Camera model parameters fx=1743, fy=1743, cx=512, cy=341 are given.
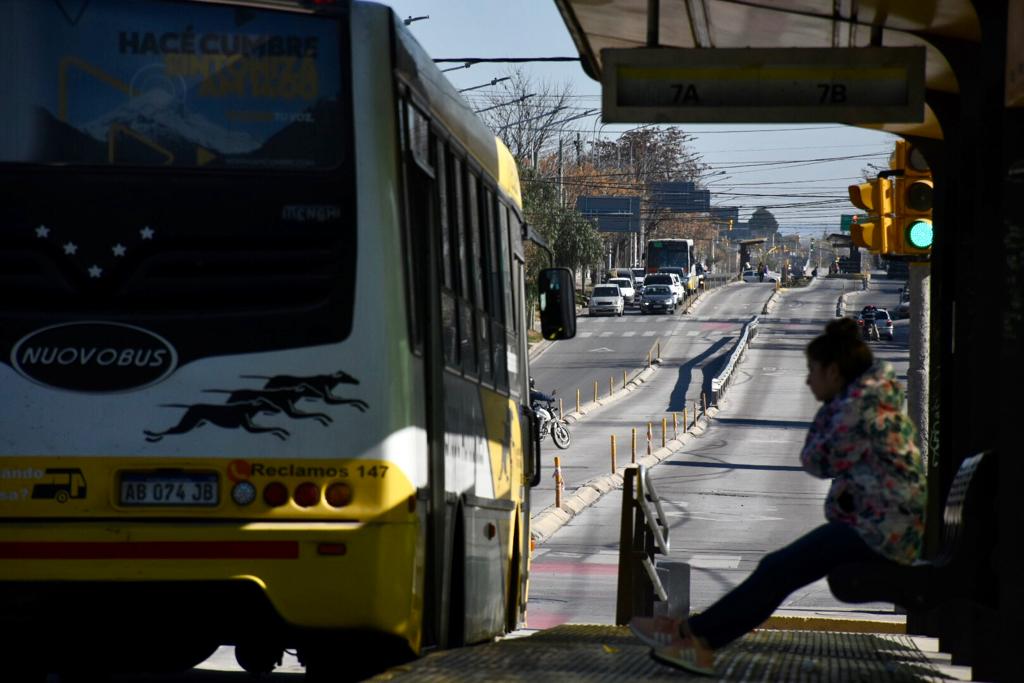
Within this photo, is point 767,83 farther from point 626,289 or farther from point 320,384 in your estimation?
point 626,289

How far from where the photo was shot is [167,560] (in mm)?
7156

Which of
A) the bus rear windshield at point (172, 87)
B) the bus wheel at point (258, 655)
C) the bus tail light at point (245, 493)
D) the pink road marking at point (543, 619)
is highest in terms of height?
the bus rear windshield at point (172, 87)

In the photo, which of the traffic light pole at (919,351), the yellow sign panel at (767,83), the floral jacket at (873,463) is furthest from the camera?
the traffic light pole at (919,351)

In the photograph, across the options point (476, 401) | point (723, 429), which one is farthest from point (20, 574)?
point (723, 429)

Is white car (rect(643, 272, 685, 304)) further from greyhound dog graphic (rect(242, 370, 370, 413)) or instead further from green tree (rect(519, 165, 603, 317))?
greyhound dog graphic (rect(242, 370, 370, 413))

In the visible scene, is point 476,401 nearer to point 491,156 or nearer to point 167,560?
point 491,156

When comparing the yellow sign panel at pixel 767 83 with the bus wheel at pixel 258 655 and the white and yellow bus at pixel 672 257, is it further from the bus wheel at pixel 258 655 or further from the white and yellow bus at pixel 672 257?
the white and yellow bus at pixel 672 257


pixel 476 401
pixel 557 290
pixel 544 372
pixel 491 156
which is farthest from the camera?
pixel 544 372

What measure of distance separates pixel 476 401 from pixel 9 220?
10.1 ft

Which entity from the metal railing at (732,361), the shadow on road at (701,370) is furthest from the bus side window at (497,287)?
the metal railing at (732,361)

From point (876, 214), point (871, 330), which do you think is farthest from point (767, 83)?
point (871, 330)

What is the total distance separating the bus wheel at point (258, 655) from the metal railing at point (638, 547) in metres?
5.08

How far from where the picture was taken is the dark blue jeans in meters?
6.59

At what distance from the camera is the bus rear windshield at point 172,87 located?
24.2 feet
